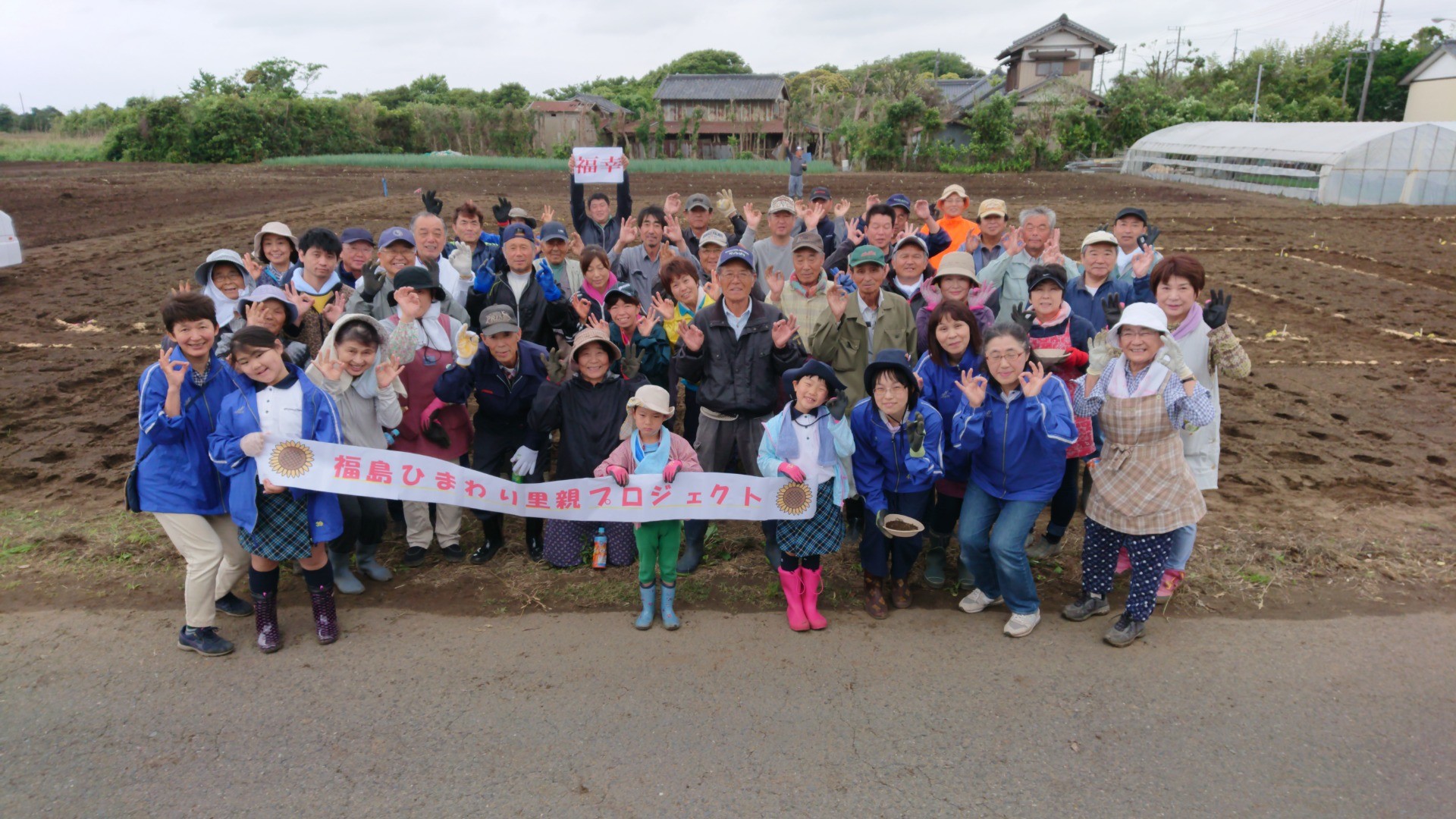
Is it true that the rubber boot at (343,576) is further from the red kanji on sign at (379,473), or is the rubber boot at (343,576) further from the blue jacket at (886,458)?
the blue jacket at (886,458)

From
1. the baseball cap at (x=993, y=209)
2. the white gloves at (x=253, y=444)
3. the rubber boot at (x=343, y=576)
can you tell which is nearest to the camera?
the white gloves at (x=253, y=444)

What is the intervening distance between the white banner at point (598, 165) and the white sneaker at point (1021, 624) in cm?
615

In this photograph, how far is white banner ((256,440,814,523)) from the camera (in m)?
4.55

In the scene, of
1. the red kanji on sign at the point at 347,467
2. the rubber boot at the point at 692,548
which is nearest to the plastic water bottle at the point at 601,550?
the rubber boot at the point at 692,548

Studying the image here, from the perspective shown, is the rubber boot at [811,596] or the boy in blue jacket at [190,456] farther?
the rubber boot at [811,596]

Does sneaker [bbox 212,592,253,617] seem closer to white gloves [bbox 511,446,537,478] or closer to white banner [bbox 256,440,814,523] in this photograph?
white banner [bbox 256,440,814,523]

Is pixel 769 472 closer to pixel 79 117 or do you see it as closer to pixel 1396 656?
pixel 1396 656

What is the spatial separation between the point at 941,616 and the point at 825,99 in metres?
38.5

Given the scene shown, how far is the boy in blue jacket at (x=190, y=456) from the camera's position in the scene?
14.0 feet

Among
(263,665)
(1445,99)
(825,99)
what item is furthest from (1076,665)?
(1445,99)

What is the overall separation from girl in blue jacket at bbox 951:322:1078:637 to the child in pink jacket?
1627 mm


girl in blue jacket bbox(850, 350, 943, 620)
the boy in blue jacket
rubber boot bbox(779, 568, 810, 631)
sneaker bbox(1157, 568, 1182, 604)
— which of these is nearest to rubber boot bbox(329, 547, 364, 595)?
the boy in blue jacket

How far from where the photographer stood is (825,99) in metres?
39.5

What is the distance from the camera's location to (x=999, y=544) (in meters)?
4.50
